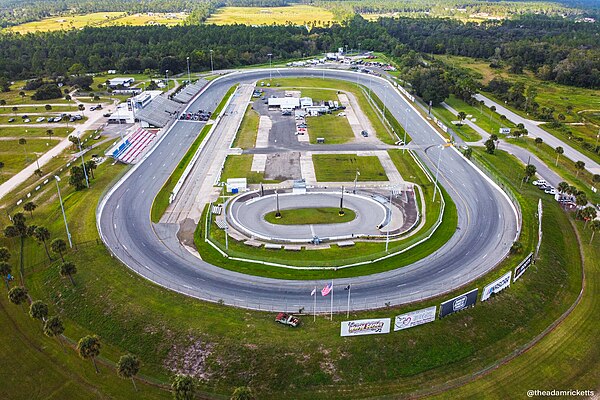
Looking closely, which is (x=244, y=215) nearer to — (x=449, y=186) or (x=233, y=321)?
(x=233, y=321)

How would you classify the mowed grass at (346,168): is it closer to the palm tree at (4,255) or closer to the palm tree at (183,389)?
the palm tree at (4,255)

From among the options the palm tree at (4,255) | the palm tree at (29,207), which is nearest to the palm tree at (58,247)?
the palm tree at (4,255)

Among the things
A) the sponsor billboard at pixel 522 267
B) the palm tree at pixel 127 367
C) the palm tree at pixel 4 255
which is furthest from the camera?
the palm tree at pixel 4 255

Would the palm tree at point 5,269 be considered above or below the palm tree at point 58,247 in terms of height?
below

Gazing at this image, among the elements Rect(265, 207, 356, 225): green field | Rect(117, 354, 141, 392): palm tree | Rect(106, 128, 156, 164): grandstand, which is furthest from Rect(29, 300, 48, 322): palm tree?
Rect(106, 128, 156, 164): grandstand

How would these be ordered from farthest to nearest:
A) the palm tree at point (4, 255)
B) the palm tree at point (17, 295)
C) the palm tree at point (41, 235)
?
the palm tree at point (41, 235) < the palm tree at point (4, 255) < the palm tree at point (17, 295)

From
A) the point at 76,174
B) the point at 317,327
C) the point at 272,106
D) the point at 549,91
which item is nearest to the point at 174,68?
the point at 272,106
